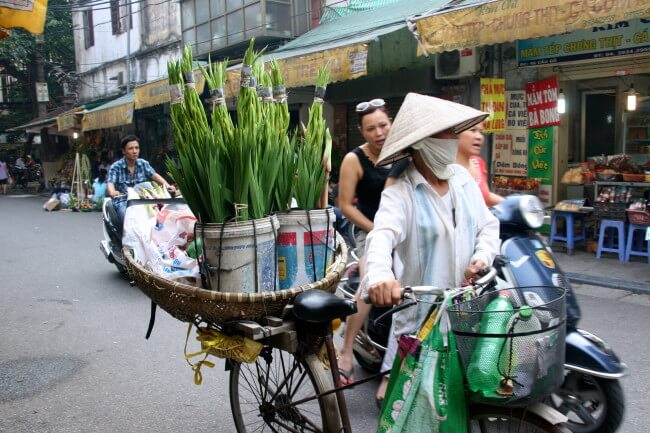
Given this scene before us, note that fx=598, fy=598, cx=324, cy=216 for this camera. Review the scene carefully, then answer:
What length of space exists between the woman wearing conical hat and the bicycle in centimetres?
26

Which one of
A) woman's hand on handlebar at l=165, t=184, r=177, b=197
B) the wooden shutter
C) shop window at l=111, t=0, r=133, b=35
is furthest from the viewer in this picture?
the wooden shutter

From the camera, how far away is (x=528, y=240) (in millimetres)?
3102

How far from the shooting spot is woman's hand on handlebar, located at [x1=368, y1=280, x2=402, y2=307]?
6.60 feet

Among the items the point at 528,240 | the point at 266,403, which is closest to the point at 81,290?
the point at 266,403

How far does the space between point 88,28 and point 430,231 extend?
27.4m

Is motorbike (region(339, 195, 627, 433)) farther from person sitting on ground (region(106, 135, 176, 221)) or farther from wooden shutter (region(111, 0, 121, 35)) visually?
wooden shutter (region(111, 0, 121, 35))

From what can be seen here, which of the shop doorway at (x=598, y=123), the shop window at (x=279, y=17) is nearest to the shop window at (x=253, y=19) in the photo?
the shop window at (x=279, y=17)

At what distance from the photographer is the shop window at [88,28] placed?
25922 millimetres

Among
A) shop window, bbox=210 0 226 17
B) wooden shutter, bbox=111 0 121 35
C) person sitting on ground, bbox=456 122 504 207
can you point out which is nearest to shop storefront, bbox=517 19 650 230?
person sitting on ground, bbox=456 122 504 207

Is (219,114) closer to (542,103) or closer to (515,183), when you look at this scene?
(542,103)

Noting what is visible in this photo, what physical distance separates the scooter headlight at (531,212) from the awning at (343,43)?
4.19m

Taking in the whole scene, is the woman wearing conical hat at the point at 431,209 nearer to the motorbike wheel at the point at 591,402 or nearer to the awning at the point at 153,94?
the motorbike wheel at the point at 591,402

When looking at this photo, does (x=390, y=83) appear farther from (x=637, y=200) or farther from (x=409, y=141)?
(x=409, y=141)

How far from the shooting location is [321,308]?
7.40ft
